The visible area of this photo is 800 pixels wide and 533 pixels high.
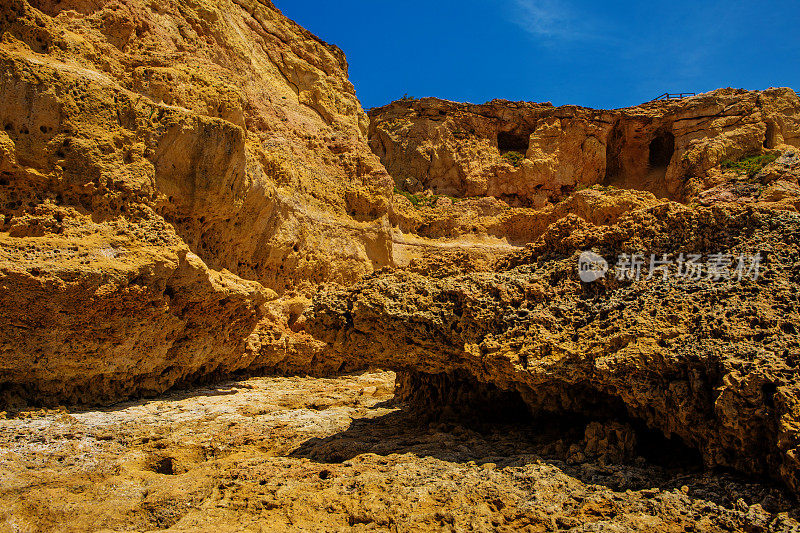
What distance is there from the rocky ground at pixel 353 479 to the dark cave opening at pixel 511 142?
848 inches

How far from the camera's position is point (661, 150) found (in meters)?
27.3

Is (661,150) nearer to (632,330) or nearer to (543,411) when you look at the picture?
(543,411)

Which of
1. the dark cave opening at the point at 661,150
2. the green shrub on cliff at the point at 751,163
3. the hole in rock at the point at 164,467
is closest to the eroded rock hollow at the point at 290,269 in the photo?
the green shrub on cliff at the point at 751,163

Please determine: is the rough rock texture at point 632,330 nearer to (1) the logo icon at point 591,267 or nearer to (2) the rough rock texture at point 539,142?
(1) the logo icon at point 591,267

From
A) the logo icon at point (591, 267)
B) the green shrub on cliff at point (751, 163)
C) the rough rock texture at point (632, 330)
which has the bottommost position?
the rough rock texture at point (632, 330)

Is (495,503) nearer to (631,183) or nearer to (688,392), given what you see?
(688,392)

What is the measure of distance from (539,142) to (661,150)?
275 inches

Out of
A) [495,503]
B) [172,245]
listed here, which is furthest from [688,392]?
[172,245]

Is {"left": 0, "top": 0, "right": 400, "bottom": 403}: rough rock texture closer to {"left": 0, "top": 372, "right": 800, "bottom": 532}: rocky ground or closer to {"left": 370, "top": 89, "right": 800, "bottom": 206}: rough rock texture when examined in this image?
{"left": 0, "top": 372, "right": 800, "bottom": 532}: rocky ground

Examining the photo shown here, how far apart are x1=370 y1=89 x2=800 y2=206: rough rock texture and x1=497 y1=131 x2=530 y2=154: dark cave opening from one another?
0.11 metres

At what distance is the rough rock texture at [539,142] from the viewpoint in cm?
2473

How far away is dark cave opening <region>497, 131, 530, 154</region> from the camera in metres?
27.2

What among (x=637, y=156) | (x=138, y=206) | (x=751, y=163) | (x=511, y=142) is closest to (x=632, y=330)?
(x=138, y=206)

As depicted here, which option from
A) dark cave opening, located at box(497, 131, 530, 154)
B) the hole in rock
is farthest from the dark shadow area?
dark cave opening, located at box(497, 131, 530, 154)
